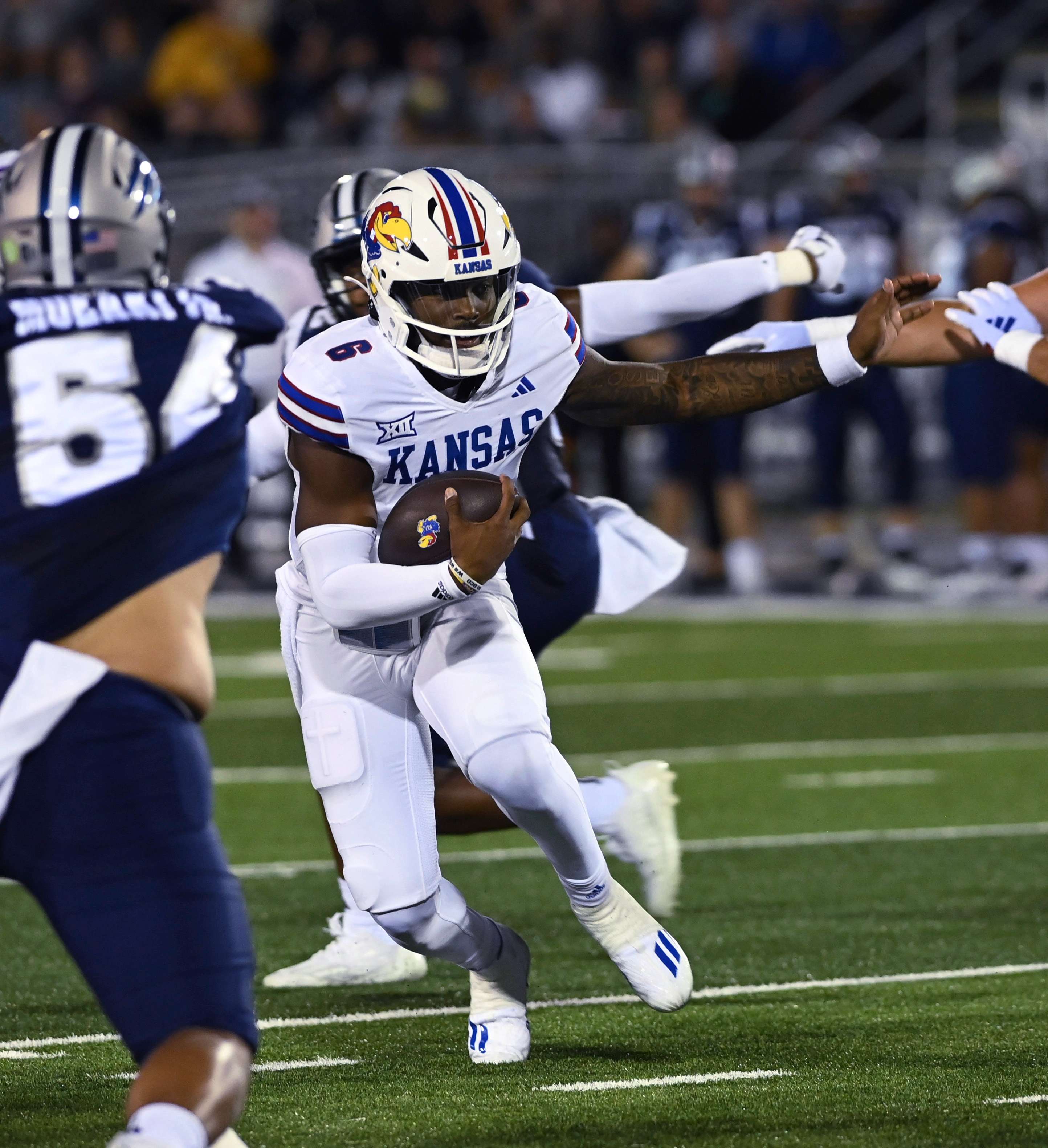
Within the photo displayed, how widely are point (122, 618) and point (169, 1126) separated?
613 millimetres

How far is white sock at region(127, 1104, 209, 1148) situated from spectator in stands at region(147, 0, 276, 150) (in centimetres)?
1344

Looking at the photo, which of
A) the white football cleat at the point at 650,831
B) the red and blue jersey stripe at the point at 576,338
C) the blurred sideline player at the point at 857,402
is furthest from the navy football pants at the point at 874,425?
the red and blue jersey stripe at the point at 576,338

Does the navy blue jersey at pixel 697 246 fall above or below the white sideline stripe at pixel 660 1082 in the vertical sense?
below

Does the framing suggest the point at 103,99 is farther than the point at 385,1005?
Yes

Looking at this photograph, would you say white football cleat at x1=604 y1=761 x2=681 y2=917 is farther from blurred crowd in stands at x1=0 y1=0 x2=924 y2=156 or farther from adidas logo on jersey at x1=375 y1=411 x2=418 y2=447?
blurred crowd in stands at x1=0 y1=0 x2=924 y2=156

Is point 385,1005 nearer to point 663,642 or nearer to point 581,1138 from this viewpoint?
point 581,1138

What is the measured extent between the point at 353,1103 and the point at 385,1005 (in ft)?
2.92

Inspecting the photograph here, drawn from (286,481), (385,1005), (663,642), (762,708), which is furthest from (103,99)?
(385,1005)

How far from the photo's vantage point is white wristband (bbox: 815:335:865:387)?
434 centimetres

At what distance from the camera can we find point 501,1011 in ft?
13.5

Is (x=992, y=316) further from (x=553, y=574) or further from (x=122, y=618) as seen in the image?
(x=122, y=618)

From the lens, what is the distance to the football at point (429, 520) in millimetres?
3855

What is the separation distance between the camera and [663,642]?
1127 cm

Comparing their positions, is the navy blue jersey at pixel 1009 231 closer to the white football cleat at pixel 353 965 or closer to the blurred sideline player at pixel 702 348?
the blurred sideline player at pixel 702 348
